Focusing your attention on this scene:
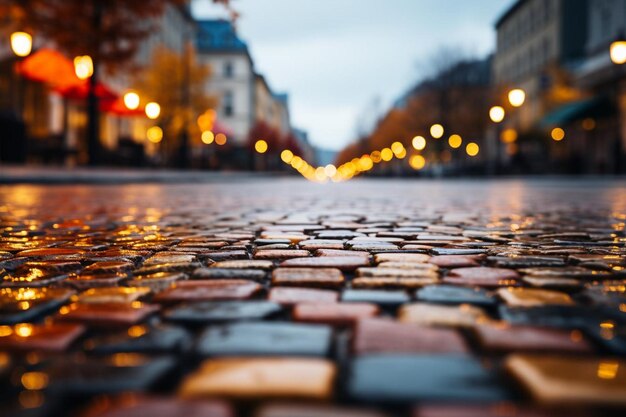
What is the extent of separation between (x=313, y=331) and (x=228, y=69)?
207 feet

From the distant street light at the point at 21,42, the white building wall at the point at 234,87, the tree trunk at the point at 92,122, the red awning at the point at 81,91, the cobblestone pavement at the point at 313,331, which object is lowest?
the cobblestone pavement at the point at 313,331

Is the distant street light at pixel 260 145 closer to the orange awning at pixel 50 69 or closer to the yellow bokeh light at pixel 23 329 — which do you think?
the orange awning at pixel 50 69

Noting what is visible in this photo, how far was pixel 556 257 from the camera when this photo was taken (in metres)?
2.81

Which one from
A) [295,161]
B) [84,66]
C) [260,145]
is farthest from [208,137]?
[295,161]

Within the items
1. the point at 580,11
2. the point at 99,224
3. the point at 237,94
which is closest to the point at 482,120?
the point at 580,11

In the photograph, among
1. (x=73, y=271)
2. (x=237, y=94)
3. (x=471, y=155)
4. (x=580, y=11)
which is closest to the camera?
(x=73, y=271)

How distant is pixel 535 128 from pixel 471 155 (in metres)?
23.6

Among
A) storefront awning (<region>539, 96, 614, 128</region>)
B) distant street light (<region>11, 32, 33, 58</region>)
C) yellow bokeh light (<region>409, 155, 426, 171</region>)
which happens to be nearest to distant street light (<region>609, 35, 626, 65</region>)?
storefront awning (<region>539, 96, 614, 128</region>)

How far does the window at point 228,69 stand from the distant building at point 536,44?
85.3 feet

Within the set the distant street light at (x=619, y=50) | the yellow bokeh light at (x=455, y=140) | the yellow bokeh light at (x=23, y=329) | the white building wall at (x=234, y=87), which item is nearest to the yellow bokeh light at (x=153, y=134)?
the yellow bokeh light at (x=455, y=140)

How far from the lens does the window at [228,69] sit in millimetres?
62219

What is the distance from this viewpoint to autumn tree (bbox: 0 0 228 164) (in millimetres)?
15734

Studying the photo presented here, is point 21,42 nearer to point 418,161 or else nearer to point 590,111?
point 590,111

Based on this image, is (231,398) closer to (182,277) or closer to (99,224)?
(182,277)
